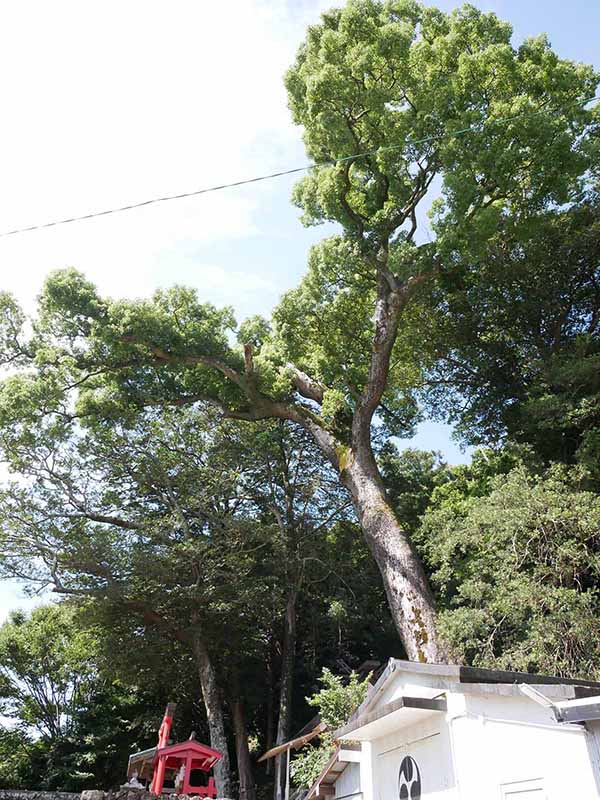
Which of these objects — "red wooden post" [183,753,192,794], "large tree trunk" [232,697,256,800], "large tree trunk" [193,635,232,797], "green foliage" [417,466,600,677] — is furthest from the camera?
"large tree trunk" [232,697,256,800]

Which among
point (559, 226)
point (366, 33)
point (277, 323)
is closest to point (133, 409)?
point (277, 323)

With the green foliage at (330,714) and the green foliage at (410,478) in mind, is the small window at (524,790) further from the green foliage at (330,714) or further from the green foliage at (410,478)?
the green foliage at (410,478)

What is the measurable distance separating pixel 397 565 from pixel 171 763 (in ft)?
18.4

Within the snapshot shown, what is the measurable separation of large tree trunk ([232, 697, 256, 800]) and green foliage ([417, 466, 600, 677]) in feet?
29.3

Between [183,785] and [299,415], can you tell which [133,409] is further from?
[183,785]

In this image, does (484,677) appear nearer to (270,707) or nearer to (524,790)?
(524,790)

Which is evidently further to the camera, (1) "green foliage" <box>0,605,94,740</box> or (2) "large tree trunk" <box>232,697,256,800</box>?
(1) "green foliage" <box>0,605,94,740</box>

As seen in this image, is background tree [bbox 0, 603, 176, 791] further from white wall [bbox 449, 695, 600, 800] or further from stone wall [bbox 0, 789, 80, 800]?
white wall [bbox 449, 695, 600, 800]

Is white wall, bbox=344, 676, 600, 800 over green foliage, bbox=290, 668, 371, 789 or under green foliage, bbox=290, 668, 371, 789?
under

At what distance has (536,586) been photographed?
27.4 ft

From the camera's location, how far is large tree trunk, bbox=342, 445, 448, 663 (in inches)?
361

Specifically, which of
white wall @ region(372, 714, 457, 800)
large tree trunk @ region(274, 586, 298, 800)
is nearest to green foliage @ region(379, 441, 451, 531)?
large tree trunk @ region(274, 586, 298, 800)

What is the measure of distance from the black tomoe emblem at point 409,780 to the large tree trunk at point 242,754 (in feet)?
35.7

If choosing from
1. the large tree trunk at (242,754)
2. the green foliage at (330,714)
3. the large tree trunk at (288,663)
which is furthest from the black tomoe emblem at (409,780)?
the large tree trunk at (242,754)
